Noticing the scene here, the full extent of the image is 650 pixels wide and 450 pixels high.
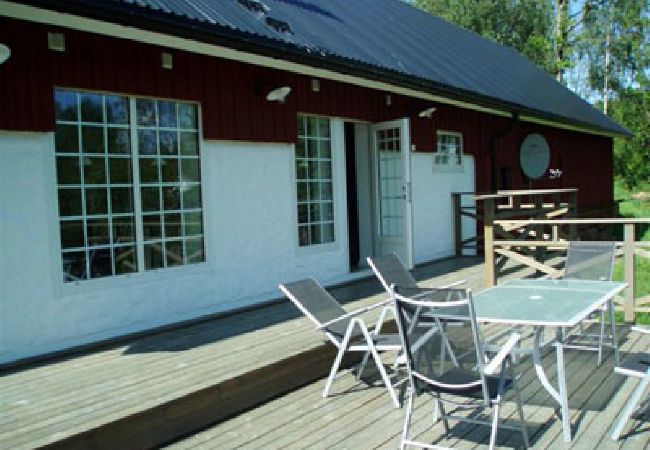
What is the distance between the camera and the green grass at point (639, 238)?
7557 millimetres

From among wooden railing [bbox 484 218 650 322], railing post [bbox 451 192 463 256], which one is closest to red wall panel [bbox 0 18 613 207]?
railing post [bbox 451 192 463 256]

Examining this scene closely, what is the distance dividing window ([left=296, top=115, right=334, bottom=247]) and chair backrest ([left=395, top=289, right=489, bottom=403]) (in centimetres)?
382

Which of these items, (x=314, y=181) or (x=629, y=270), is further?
(x=314, y=181)

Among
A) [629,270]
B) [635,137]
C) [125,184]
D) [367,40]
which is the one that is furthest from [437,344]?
[635,137]

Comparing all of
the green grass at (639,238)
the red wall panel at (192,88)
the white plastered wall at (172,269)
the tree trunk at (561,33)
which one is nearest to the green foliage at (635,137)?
the green grass at (639,238)

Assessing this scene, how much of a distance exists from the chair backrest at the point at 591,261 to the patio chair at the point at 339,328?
194 cm

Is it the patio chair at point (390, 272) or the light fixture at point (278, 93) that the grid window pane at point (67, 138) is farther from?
the patio chair at point (390, 272)

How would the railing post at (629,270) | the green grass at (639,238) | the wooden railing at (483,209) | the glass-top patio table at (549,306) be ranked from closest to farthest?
the glass-top patio table at (549,306) < the railing post at (629,270) < the green grass at (639,238) < the wooden railing at (483,209)

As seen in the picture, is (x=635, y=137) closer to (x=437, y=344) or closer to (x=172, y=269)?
(x=172, y=269)

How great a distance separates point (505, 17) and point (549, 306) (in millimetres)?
30370

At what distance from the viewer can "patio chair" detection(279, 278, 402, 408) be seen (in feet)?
13.9

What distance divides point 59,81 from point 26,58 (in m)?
0.28

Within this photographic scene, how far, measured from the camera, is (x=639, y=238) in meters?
14.9

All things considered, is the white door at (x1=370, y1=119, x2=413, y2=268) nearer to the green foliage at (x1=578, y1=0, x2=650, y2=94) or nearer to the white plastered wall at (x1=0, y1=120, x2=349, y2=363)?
the white plastered wall at (x1=0, y1=120, x2=349, y2=363)
